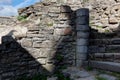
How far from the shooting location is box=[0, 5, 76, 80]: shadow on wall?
18.3 ft

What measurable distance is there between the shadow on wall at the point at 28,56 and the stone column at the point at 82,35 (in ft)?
0.50

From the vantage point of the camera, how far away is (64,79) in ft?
18.4

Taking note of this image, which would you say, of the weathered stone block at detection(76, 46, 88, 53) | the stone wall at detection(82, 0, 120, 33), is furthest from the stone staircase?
the stone wall at detection(82, 0, 120, 33)

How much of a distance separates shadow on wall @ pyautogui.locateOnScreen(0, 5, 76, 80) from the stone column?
15cm

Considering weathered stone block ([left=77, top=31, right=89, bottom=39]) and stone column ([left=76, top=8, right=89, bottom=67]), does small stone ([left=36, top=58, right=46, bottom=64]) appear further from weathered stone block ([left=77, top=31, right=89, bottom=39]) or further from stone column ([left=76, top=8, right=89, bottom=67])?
weathered stone block ([left=77, top=31, right=89, bottom=39])

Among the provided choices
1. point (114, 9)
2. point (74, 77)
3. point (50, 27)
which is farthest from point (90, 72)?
point (114, 9)

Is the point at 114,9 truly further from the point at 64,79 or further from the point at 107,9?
the point at 64,79

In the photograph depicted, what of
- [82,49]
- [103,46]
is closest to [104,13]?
[103,46]

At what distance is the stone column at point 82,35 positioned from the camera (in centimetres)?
635

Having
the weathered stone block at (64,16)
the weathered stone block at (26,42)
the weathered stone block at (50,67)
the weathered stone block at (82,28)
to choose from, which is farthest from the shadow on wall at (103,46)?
the weathered stone block at (26,42)

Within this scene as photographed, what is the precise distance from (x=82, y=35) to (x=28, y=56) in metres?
1.54

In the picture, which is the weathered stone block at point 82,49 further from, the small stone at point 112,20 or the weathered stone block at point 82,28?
the small stone at point 112,20

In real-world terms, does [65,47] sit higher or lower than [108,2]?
lower

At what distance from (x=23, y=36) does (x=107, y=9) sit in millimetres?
4879
